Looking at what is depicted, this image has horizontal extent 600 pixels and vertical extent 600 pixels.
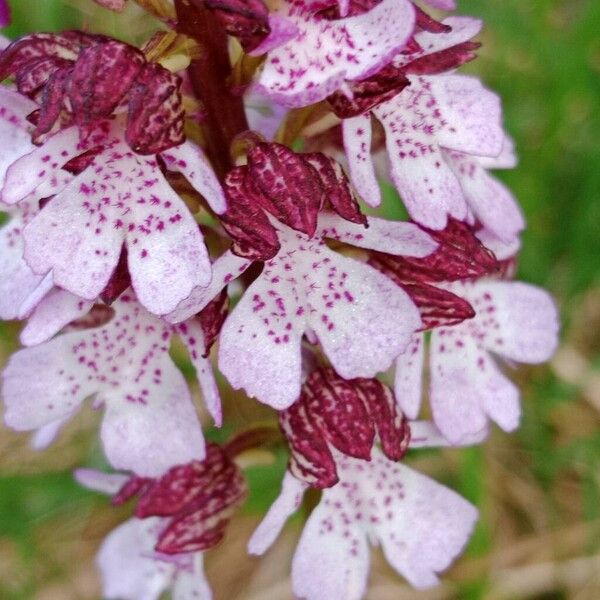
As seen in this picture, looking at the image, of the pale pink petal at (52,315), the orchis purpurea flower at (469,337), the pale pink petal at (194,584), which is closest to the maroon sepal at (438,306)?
the orchis purpurea flower at (469,337)

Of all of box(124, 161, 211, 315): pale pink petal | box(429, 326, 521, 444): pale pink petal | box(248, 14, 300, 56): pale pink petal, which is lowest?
box(429, 326, 521, 444): pale pink petal

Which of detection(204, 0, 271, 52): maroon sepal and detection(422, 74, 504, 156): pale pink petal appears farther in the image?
detection(422, 74, 504, 156): pale pink petal

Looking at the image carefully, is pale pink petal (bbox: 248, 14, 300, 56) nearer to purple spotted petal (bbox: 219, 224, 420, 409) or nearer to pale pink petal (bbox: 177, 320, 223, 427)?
purple spotted petal (bbox: 219, 224, 420, 409)

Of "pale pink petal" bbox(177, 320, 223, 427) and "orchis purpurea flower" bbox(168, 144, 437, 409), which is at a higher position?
"orchis purpurea flower" bbox(168, 144, 437, 409)

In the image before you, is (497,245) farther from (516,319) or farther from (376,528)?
(376,528)

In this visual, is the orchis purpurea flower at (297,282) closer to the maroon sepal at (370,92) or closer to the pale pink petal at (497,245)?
the maroon sepal at (370,92)

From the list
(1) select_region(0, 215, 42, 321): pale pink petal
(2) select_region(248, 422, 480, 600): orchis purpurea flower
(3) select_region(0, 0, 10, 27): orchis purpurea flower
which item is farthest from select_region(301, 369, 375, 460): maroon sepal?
(3) select_region(0, 0, 10, 27): orchis purpurea flower

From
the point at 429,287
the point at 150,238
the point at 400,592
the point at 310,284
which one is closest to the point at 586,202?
the point at 400,592
